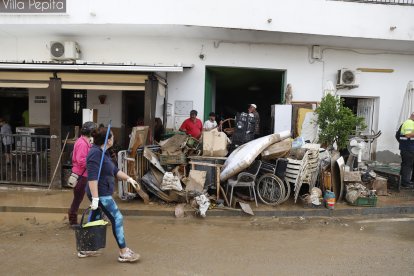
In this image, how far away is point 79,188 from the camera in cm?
584

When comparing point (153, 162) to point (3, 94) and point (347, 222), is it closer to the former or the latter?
point (347, 222)

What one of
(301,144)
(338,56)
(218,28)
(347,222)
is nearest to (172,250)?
(347,222)

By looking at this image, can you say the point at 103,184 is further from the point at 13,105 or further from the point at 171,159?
the point at 13,105

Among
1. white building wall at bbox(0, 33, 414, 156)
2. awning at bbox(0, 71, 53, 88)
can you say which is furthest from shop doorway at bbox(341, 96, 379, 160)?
awning at bbox(0, 71, 53, 88)

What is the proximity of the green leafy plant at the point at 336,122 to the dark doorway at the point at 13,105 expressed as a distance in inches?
354

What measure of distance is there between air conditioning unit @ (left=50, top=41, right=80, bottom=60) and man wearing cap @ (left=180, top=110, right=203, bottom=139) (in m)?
3.49

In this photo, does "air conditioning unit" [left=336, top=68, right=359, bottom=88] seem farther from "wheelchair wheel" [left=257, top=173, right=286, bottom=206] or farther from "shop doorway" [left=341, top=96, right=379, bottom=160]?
"wheelchair wheel" [left=257, top=173, right=286, bottom=206]

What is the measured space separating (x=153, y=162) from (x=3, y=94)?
24.3ft

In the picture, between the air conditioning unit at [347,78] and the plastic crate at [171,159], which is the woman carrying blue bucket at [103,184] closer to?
the plastic crate at [171,159]

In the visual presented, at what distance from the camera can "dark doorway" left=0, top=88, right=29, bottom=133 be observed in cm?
1163

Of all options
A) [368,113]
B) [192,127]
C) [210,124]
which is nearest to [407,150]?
[368,113]

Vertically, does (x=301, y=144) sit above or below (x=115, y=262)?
above

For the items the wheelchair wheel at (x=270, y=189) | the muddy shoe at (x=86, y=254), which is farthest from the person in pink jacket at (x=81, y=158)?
the wheelchair wheel at (x=270, y=189)

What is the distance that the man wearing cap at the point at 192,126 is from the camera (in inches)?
367
